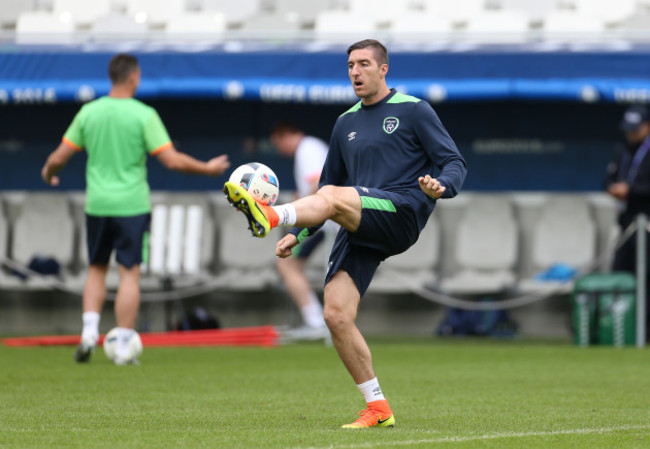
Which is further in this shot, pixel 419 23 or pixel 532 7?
pixel 532 7

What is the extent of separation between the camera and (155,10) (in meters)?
15.9

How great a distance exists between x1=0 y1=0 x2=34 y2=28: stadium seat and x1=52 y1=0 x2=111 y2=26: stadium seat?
1.08 feet

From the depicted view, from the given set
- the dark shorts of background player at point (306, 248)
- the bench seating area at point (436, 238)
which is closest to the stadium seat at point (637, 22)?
the bench seating area at point (436, 238)

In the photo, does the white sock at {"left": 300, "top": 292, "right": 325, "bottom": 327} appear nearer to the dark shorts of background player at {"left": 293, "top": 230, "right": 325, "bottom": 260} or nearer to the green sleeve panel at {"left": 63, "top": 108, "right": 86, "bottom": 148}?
the dark shorts of background player at {"left": 293, "top": 230, "right": 325, "bottom": 260}

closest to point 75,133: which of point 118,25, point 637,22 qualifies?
point 118,25

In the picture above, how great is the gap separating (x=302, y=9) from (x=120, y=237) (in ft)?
23.0

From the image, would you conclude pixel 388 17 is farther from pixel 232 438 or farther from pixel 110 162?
pixel 232 438

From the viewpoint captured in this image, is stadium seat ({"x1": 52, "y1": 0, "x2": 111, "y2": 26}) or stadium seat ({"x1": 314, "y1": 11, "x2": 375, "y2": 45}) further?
stadium seat ({"x1": 52, "y1": 0, "x2": 111, "y2": 26})

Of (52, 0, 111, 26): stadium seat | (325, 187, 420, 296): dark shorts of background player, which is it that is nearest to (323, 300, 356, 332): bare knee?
(325, 187, 420, 296): dark shorts of background player

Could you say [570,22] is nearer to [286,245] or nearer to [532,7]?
[532,7]

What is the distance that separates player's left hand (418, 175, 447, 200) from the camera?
221 inches

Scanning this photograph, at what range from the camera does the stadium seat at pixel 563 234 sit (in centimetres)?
1470

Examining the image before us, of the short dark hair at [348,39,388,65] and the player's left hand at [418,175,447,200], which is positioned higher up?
the short dark hair at [348,39,388,65]

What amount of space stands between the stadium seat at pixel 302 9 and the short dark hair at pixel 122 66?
6.13 m
